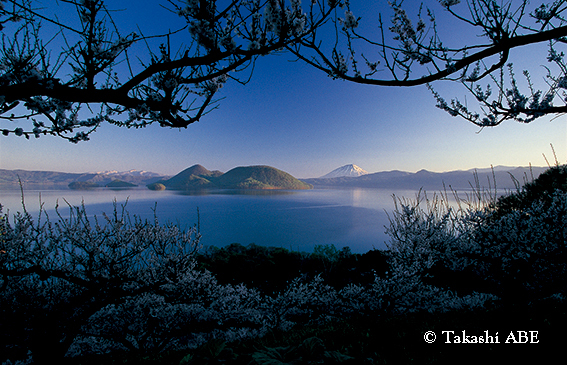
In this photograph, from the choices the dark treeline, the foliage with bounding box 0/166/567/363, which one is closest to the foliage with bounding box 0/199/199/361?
the foliage with bounding box 0/166/567/363

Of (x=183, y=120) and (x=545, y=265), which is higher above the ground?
(x=183, y=120)

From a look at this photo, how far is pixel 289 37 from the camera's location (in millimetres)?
3873

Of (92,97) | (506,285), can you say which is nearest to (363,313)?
(506,285)

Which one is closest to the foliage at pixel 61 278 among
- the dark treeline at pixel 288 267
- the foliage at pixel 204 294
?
the foliage at pixel 204 294

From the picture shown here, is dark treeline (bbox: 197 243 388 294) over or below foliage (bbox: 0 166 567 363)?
below

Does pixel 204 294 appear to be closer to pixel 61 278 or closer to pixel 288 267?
pixel 61 278

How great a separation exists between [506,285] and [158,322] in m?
11.0

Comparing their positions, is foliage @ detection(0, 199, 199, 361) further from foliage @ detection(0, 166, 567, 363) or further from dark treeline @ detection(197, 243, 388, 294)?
dark treeline @ detection(197, 243, 388, 294)

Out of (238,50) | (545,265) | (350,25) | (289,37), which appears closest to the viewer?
(238,50)

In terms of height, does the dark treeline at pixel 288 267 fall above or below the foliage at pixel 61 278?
below

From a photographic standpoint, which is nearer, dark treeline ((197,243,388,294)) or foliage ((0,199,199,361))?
foliage ((0,199,199,361))

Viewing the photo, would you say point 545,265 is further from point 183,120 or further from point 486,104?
point 183,120

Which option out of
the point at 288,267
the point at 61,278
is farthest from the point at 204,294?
the point at 288,267

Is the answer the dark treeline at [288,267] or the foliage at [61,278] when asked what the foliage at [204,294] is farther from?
the dark treeline at [288,267]
